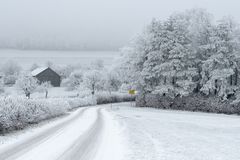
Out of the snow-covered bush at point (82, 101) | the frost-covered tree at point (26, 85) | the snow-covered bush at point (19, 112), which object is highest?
the frost-covered tree at point (26, 85)

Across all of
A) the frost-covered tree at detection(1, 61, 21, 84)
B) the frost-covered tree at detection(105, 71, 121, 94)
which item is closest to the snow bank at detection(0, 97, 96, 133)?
the frost-covered tree at detection(105, 71, 121, 94)

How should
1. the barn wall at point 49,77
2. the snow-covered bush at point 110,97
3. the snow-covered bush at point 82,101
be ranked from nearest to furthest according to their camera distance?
the snow-covered bush at point 82,101 → the snow-covered bush at point 110,97 → the barn wall at point 49,77

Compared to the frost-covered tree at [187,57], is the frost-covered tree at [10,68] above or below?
above

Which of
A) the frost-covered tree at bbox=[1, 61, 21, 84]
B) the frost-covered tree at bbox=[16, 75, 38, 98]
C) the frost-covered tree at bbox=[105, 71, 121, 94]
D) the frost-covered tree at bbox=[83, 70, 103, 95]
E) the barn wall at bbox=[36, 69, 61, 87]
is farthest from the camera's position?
the frost-covered tree at bbox=[1, 61, 21, 84]

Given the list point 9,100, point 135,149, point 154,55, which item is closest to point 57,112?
point 9,100

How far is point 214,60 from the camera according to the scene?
147ft

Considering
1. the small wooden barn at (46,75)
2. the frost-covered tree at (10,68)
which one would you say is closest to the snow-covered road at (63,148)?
the small wooden barn at (46,75)

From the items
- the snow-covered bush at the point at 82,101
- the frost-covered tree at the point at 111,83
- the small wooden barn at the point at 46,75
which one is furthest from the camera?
the small wooden barn at the point at 46,75

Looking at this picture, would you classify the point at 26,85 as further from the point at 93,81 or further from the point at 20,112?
the point at 20,112

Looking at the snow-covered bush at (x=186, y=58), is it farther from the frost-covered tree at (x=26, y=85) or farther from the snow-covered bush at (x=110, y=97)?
the frost-covered tree at (x=26, y=85)

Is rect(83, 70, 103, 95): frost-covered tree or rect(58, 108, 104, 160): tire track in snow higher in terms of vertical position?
rect(83, 70, 103, 95): frost-covered tree

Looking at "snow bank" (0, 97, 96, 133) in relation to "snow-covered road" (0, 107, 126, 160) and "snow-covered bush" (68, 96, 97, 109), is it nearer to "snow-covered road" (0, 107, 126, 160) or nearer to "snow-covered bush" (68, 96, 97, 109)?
"snow-covered road" (0, 107, 126, 160)

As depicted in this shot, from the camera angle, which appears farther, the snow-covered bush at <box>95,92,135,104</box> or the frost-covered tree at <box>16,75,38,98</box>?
the frost-covered tree at <box>16,75,38,98</box>

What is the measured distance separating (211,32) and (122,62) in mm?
16423
